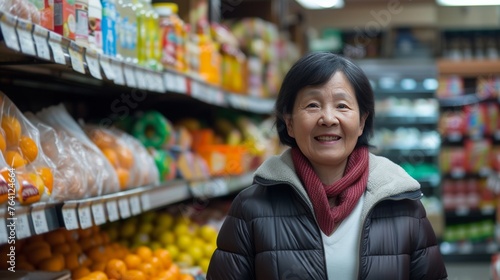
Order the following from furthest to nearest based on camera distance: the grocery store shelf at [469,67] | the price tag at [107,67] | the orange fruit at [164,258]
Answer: the grocery store shelf at [469,67] < the orange fruit at [164,258] < the price tag at [107,67]

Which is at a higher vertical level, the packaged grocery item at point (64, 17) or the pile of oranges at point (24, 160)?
the packaged grocery item at point (64, 17)

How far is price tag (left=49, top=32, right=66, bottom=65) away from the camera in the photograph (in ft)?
6.26

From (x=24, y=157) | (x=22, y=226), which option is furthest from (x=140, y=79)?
(x=22, y=226)

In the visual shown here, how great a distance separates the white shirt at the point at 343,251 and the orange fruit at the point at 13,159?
80 cm

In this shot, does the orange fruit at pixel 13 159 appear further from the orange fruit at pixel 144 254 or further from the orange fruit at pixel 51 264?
the orange fruit at pixel 144 254

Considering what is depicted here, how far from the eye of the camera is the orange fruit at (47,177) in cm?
204

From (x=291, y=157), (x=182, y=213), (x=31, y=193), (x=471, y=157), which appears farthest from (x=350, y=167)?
(x=471, y=157)

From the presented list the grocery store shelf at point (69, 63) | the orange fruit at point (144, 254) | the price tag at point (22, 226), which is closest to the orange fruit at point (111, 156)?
the grocery store shelf at point (69, 63)

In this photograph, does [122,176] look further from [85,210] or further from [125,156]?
[85,210]

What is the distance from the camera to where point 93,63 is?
2.26m

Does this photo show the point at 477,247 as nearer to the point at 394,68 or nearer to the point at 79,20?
the point at 394,68

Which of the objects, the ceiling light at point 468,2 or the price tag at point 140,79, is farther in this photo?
the ceiling light at point 468,2

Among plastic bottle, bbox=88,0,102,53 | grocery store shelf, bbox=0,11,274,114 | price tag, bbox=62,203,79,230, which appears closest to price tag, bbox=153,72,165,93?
grocery store shelf, bbox=0,11,274,114

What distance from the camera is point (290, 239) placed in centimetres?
188
